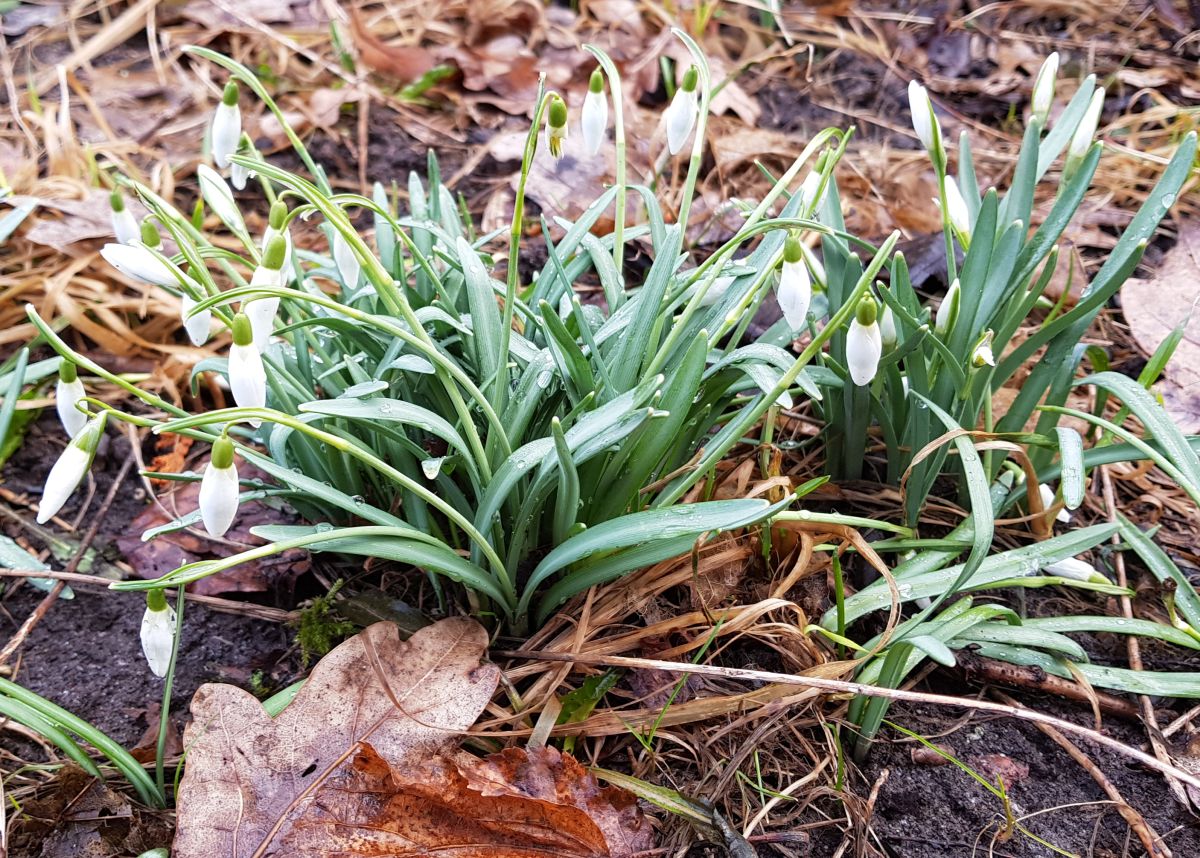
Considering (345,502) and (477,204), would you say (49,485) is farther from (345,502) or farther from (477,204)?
(477,204)

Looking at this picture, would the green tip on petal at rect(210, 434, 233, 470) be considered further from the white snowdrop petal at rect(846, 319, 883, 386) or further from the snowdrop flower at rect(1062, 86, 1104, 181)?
the snowdrop flower at rect(1062, 86, 1104, 181)

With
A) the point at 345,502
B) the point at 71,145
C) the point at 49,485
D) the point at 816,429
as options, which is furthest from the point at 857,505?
the point at 71,145

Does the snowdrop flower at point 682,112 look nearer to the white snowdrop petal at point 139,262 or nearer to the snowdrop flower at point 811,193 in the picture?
the snowdrop flower at point 811,193

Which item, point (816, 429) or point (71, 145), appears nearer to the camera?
point (816, 429)

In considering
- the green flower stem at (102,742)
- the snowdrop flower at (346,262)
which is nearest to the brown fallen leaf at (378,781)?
the green flower stem at (102,742)

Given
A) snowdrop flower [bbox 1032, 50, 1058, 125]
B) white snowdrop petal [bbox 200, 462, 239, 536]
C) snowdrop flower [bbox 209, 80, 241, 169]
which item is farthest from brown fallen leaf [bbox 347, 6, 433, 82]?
white snowdrop petal [bbox 200, 462, 239, 536]

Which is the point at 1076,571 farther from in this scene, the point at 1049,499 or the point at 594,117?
the point at 594,117
